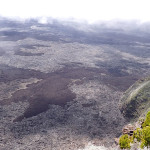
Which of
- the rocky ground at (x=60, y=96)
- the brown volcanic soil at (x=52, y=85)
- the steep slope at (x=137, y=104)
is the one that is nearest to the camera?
the rocky ground at (x=60, y=96)

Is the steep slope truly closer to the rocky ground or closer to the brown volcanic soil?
the rocky ground

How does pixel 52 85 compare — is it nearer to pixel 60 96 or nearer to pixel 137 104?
pixel 60 96

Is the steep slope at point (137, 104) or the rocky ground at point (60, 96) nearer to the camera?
the rocky ground at point (60, 96)

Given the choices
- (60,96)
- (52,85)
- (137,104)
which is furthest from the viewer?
(52,85)

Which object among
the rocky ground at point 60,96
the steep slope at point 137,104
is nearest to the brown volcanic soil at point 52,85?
the rocky ground at point 60,96

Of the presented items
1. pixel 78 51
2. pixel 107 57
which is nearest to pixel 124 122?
pixel 107 57

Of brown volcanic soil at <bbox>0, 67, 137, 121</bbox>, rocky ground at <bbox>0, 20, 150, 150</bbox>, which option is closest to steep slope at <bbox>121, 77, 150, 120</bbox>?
rocky ground at <bbox>0, 20, 150, 150</bbox>

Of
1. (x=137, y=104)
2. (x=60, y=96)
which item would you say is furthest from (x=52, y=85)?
(x=137, y=104)

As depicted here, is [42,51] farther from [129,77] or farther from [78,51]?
[129,77]

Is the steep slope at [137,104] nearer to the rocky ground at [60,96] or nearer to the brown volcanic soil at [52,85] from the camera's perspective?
the rocky ground at [60,96]
